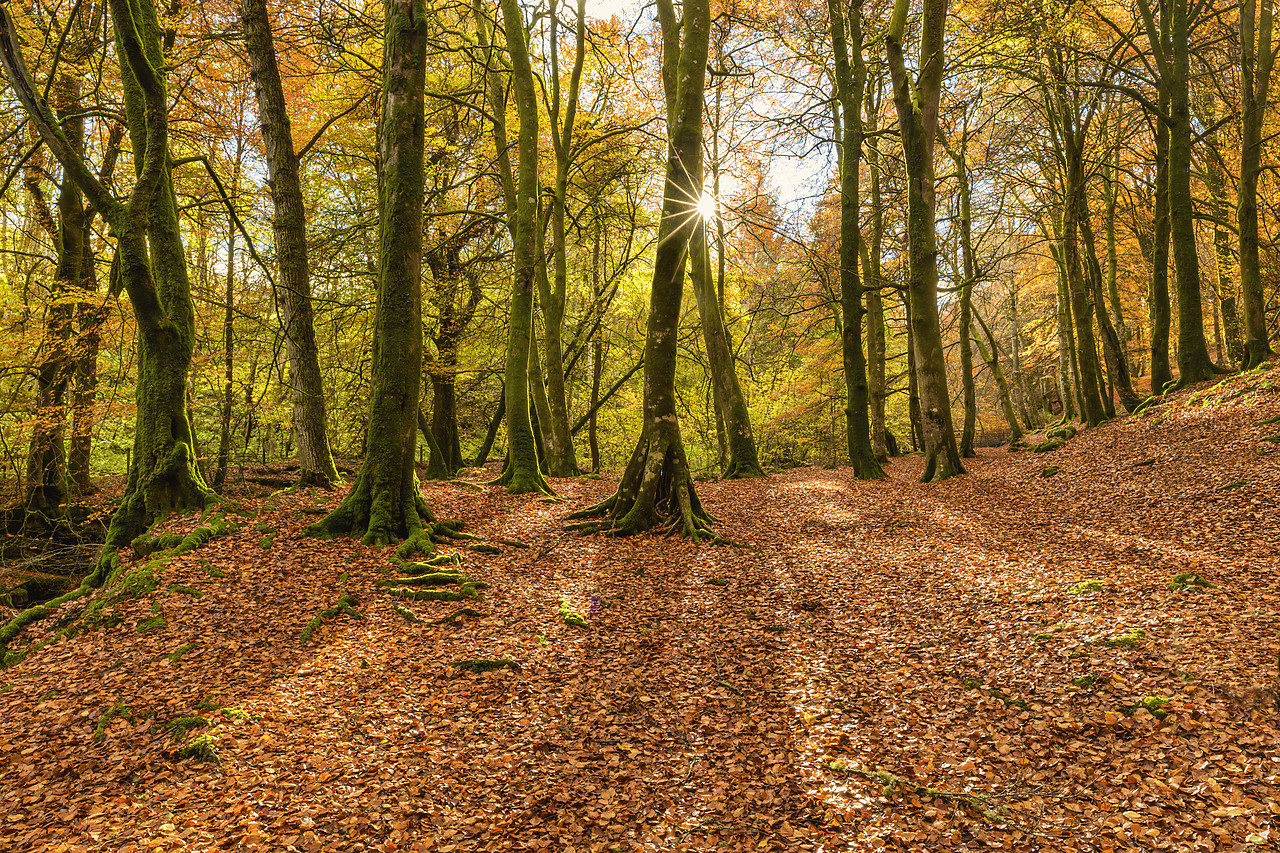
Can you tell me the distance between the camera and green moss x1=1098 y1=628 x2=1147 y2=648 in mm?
4184

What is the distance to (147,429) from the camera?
693 centimetres

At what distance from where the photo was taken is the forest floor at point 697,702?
308 centimetres

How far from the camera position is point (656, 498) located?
855 centimetres

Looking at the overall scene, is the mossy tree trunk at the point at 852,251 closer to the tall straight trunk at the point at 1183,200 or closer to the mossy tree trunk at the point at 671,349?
the mossy tree trunk at the point at 671,349

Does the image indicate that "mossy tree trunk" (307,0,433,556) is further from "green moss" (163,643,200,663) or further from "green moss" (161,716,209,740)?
"green moss" (161,716,209,740)

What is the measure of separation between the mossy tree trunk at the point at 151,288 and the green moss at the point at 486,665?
433cm

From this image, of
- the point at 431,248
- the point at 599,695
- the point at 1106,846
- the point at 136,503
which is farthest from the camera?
the point at 431,248

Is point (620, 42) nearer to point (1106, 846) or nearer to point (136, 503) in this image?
point (136, 503)

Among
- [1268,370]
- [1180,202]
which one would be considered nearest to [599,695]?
[1268,370]

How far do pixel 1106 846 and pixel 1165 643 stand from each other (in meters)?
2.02

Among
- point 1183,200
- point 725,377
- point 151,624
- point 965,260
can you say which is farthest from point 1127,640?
point 965,260

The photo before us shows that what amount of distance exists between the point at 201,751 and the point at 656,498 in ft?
18.9

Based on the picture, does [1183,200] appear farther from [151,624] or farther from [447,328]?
[151,624]

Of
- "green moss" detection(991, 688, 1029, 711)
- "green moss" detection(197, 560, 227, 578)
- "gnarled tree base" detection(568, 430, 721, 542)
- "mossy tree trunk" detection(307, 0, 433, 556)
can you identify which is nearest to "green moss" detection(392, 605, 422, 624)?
"mossy tree trunk" detection(307, 0, 433, 556)
